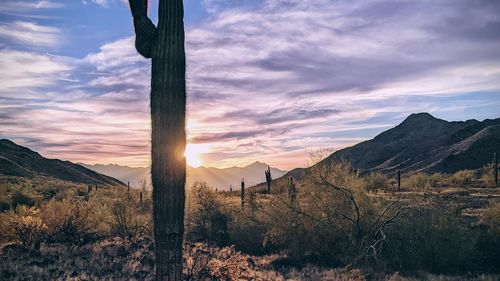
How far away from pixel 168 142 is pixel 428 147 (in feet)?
272

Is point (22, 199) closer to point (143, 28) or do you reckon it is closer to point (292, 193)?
point (292, 193)

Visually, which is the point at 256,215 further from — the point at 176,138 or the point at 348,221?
the point at 176,138

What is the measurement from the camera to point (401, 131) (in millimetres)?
102125

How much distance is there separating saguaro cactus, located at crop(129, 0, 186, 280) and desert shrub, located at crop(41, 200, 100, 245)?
7.78 m

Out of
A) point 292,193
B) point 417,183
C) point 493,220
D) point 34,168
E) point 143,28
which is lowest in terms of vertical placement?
point 493,220

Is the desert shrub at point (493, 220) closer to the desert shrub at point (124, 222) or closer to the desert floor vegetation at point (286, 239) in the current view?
the desert floor vegetation at point (286, 239)

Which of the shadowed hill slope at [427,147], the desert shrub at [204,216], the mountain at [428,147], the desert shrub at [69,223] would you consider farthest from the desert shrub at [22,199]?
the mountain at [428,147]

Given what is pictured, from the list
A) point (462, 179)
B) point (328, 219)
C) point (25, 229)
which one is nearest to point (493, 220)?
point (328, 219)

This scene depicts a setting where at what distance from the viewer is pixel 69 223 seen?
14.1m

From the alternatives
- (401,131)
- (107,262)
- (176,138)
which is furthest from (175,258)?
(401,131)

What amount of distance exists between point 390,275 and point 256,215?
5.59 metres

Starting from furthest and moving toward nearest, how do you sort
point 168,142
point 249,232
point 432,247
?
point 249,232 < point 432,247 < point 168,142

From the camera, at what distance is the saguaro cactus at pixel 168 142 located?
23.6 ft

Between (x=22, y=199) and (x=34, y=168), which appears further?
(x=34, y=168)
